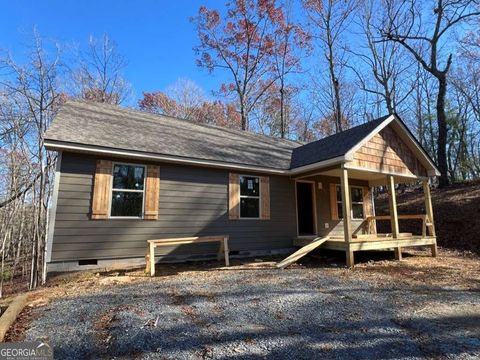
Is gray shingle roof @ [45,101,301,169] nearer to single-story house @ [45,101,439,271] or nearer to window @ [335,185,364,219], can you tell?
single-story house @ [45,101,439,271]

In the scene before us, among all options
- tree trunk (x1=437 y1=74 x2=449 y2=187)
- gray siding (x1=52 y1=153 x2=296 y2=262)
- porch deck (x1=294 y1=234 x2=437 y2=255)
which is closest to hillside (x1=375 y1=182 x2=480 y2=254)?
tree trunk (x1=437 y1=74 x2=449 y2=187)

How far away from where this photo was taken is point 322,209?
10828mm

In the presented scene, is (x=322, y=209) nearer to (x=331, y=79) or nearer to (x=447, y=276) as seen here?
(x=447, y=276)

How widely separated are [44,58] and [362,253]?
11.6 metres

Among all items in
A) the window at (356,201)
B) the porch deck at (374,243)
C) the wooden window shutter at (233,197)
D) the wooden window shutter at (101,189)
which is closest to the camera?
the wooden window shutter at (101,189)

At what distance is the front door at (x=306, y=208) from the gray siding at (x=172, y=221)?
68 centimetres

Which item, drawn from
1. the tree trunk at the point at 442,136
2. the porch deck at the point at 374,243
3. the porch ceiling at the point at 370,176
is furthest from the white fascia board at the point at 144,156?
the tree trunk at the point at 442,136

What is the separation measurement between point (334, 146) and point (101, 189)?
6.37m

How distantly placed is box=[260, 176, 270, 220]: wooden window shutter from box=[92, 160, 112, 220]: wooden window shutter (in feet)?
14.5

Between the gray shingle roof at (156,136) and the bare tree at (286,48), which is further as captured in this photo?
the bare tree at (286,48)

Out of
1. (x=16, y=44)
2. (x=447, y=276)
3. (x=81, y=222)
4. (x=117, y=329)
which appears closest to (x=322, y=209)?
(x=447, y=276)

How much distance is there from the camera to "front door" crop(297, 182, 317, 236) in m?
10.6

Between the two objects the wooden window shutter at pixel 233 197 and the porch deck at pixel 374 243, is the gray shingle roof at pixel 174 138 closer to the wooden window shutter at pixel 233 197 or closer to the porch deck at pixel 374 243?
the wooden window shutter at pixel 233 197

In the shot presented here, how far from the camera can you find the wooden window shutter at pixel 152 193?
293 inches
